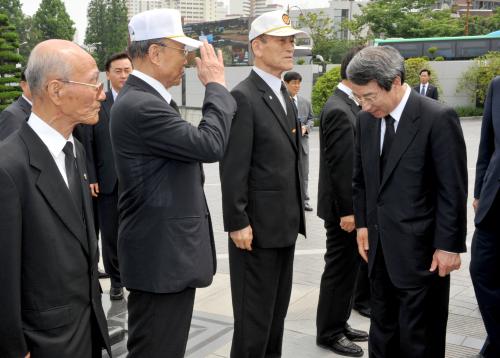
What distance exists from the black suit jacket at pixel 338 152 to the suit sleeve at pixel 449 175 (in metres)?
Result: 0.98

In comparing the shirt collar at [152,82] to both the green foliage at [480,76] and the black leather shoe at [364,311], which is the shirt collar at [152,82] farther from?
the green foliage at [480,76]

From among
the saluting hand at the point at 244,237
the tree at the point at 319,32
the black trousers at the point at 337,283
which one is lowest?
the black trousers at the point at 337,283

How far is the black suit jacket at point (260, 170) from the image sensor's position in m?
3.09

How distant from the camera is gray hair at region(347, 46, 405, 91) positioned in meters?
2.93

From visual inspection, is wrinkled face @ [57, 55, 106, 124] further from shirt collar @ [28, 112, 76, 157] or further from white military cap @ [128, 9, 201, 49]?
white military cap @ [128, 9, 201, 49]

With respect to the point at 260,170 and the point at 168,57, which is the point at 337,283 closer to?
the point at 260,170

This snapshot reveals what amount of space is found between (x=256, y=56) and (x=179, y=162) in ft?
3.59

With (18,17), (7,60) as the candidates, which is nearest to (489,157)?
(7,60)

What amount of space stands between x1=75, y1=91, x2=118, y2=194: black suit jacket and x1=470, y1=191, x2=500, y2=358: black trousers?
3.10 m

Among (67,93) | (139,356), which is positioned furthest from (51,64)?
(139,356)

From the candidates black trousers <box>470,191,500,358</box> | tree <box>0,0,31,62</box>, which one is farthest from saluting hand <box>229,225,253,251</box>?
tree <box>0,0,31,62</box>

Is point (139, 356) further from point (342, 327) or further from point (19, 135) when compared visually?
point (342, 327)

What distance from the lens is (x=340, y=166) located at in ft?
12.7

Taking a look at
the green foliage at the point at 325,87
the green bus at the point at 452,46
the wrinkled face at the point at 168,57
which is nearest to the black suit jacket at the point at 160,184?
the wrinkled face at the point at 168,57
